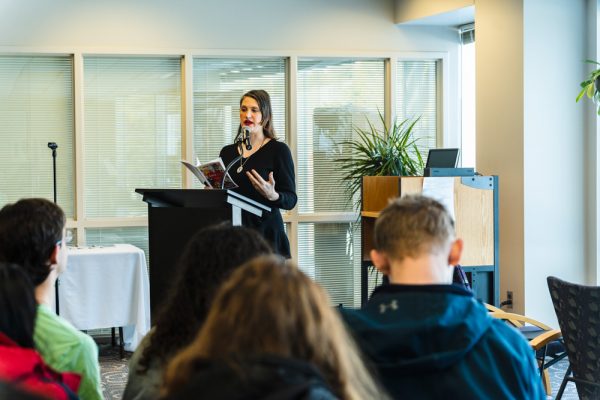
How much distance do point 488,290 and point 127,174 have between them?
115 inches

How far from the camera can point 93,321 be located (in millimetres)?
5930

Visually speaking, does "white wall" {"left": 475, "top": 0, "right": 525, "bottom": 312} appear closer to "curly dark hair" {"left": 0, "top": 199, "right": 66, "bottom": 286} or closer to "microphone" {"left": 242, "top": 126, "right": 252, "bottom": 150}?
"microphone" {"left": 242, "top": 126, "right": 252, "bottom": 150}

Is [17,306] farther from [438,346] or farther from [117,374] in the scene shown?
[117,374]

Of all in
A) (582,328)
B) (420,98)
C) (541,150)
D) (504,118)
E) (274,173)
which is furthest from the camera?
(420,98)

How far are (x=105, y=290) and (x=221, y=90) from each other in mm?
2019

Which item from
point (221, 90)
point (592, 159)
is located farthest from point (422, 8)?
point (592, 159)

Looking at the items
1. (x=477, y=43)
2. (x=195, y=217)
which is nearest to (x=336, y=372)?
(x=195, y=217)

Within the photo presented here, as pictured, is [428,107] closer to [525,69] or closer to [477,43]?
[477,43]

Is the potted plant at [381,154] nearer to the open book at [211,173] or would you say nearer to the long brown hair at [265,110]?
the long brown hair at [265,110]

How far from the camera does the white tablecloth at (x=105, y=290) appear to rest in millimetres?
5883

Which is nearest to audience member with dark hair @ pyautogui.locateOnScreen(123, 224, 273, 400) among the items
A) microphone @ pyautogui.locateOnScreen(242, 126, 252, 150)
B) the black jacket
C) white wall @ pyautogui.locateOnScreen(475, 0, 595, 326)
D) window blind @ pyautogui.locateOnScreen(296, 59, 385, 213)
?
the black jacket

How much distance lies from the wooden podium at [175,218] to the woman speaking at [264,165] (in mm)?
520

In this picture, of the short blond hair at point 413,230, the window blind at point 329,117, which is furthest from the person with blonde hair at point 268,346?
the window blind at point 329,117

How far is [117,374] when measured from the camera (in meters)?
5.67
